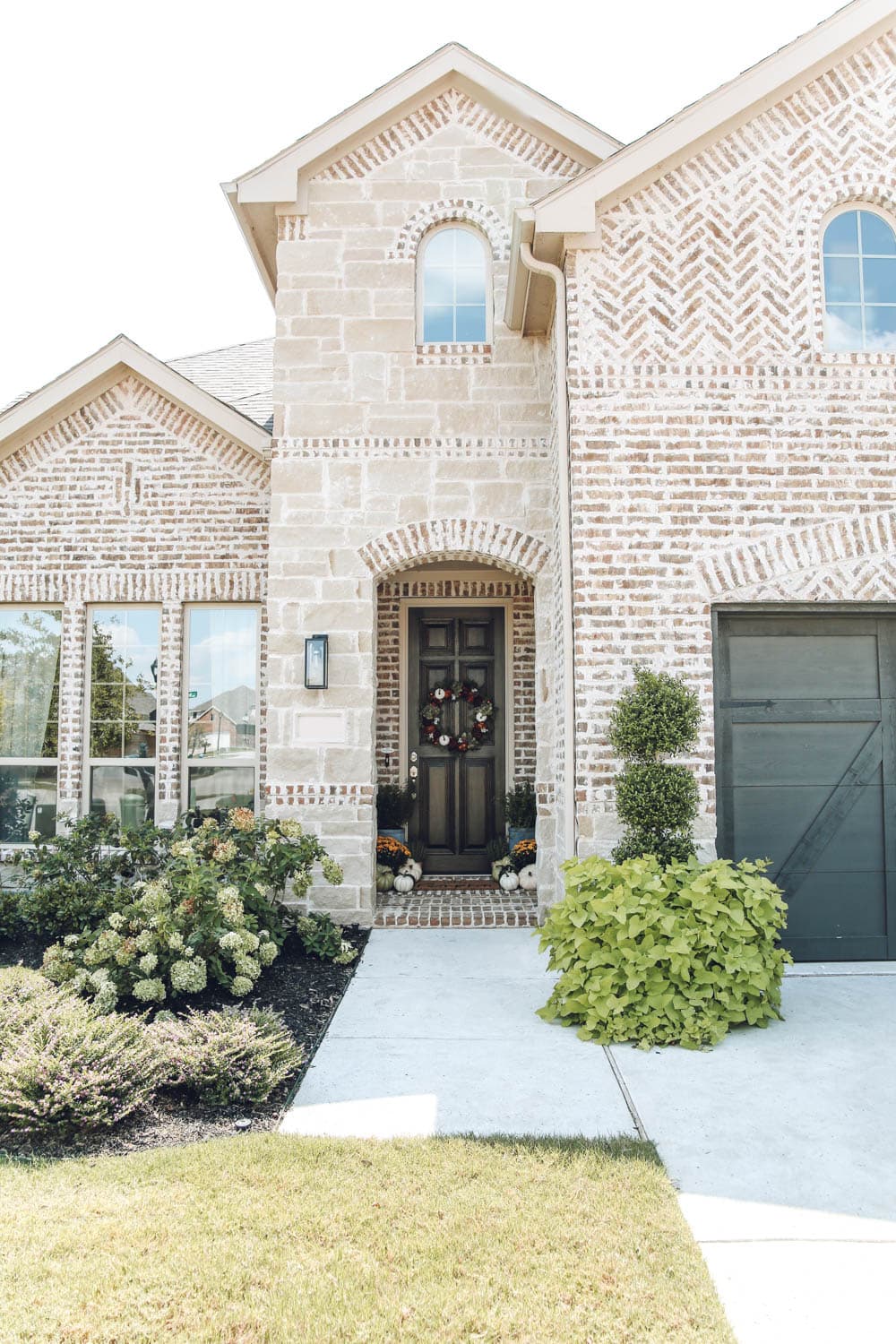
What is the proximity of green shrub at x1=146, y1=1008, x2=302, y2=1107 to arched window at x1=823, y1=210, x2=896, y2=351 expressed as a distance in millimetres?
5779

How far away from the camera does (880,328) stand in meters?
6.64

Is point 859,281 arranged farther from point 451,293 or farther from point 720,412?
point 451,293

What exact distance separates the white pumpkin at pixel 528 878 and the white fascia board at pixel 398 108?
19.6 feet

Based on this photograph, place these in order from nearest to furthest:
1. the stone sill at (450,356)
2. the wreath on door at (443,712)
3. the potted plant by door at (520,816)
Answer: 1. the stone sill at (450,356)
2. the potted plant by door at (520,816)
3. the wreath on door at (443,712)

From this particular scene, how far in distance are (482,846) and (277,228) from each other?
594cm

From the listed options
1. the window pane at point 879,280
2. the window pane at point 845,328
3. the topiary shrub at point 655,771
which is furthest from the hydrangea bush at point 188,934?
the window pane at point 879,280

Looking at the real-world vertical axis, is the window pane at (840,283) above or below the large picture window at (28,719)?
above

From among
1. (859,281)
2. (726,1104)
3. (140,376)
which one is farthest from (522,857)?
(140,376)

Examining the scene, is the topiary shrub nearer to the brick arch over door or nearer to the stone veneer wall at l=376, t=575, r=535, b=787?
the brick arch over door

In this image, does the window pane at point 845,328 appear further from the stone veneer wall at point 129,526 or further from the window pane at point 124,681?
the window pane at point 124,681

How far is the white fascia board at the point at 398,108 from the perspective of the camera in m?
7.58

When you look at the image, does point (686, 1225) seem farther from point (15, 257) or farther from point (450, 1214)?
point (15, 257)

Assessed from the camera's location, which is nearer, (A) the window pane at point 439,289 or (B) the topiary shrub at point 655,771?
(B) the topiary shrub at point 655,771

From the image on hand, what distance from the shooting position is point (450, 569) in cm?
934
